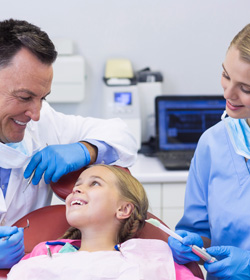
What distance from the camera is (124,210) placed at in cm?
153

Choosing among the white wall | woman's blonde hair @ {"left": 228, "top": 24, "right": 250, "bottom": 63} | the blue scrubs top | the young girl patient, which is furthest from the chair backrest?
the white wall

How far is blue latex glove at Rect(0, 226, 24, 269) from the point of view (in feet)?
4.07

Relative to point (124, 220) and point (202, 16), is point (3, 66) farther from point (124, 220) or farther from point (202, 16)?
point (202, 16)

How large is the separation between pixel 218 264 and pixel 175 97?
157 centimetres

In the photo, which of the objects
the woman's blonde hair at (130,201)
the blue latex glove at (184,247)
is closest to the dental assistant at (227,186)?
the blue latex glove at (184,247)

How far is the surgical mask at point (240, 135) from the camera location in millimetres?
1400

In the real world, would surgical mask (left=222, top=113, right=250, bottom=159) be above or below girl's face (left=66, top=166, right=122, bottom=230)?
above

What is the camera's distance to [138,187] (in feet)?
5.26

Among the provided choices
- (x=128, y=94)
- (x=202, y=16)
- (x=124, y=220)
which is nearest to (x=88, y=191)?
(x=124, y=220)

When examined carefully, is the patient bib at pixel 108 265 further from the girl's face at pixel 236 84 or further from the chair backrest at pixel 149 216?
the girl's face at pixel 236 84

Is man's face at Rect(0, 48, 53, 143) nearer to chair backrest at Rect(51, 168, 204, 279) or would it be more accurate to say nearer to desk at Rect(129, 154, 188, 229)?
chair backrest at Rect(51, 168, 204, 279)

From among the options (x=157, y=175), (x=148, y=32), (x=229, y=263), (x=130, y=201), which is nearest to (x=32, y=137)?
(x=130, y=201)

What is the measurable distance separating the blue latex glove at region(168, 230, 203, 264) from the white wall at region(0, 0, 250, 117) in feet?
5.63

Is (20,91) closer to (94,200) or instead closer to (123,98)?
(94,200)
